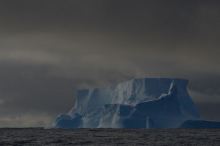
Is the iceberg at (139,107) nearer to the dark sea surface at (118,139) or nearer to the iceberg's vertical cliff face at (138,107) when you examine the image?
the iceberg's vertical cliff face at (138,107)

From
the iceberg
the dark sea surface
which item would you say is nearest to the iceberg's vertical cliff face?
the iceberg

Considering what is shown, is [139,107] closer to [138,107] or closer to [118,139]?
[138,107]

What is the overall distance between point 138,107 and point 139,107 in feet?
0.52

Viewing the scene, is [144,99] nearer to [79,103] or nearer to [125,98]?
[125,98]

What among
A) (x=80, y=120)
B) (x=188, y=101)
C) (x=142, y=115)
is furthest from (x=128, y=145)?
(x=80, y=120)

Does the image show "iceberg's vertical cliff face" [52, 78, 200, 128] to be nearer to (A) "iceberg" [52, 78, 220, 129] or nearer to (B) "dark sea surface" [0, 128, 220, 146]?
(A) "iceberg" [52, 78, 220, 129]

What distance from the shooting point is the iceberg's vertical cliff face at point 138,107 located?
2137 inches

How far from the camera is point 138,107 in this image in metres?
54.1

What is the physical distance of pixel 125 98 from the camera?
201ft

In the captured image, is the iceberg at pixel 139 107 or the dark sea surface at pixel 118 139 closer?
the dark sea surface at pixel 118 139

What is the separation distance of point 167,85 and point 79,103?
18578 mm

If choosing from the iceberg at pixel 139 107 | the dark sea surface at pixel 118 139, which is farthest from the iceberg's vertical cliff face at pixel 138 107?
the dark sea surface at pixel 118 139

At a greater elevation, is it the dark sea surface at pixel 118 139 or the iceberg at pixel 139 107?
the iceberg at pixel 139 107

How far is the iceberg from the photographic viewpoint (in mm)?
54250
